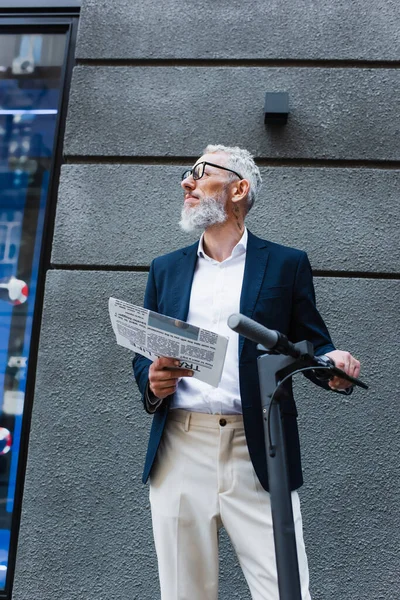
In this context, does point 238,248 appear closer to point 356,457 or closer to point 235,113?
point 356,457

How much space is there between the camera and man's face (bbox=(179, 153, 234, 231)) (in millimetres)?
2586

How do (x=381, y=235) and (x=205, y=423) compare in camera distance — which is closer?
(x=205, y=423)

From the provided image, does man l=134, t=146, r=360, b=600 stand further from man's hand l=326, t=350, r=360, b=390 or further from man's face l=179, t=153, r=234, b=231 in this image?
man's face l=179, t=153, r=234, b=231

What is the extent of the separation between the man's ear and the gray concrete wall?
103cm

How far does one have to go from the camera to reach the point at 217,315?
2346 millimetres

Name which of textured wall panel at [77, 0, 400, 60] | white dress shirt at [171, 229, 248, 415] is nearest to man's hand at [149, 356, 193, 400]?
white dress shirt at [171, 229, 248, 415]

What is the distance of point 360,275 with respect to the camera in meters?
3.66

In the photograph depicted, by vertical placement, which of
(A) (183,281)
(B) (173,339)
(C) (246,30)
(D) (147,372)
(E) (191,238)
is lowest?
(D) (147,372)

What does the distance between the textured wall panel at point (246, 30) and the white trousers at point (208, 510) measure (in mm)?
2727

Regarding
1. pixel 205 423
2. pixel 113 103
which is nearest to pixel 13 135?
pixel 113 103

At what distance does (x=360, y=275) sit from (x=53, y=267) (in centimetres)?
182

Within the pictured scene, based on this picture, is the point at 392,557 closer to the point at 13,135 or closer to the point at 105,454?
the point at 105,454

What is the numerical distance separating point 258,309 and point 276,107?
6.35 feet

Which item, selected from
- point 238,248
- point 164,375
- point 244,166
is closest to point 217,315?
point 238,248
